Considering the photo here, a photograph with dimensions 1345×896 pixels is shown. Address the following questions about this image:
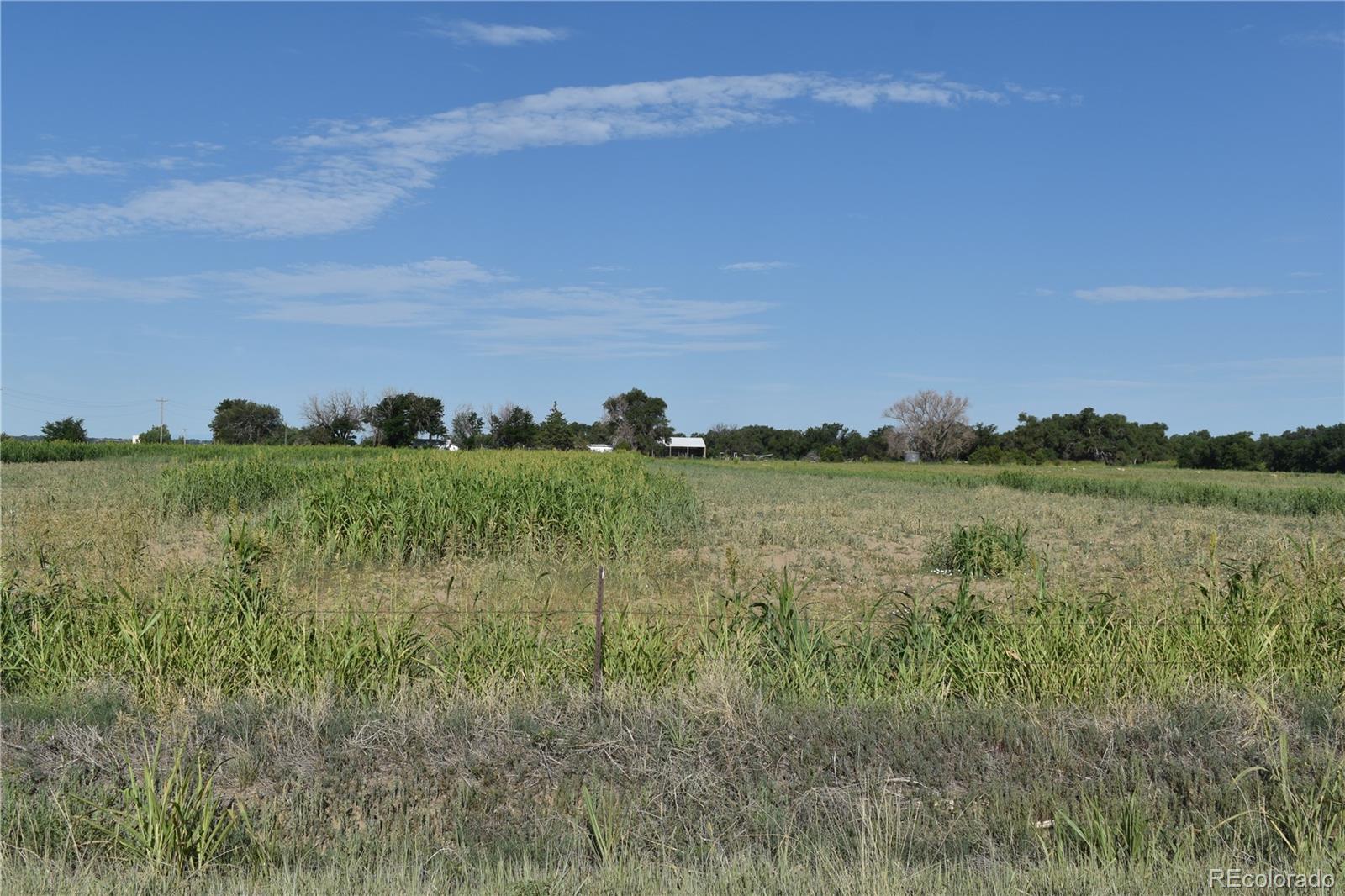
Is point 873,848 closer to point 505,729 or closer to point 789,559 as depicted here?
point 505,729

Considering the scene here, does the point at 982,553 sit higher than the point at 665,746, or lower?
higher

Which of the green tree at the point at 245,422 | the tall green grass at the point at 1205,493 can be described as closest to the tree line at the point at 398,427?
the green tree at the point at 245,422

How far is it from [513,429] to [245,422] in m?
33.9

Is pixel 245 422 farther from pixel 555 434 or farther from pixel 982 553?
pixel 982 553

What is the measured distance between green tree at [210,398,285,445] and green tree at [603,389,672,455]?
43.6 m

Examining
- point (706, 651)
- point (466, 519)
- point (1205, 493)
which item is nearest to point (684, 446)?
point (1205, 493)

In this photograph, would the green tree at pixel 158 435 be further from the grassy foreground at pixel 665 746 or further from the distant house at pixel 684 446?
the grassy foreground at pixel 665 746

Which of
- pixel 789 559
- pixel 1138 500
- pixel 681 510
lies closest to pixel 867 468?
pixel 1138 500

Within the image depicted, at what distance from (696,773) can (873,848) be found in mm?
1113

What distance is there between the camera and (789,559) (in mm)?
14914

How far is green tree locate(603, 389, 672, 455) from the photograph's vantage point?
120812 mm
